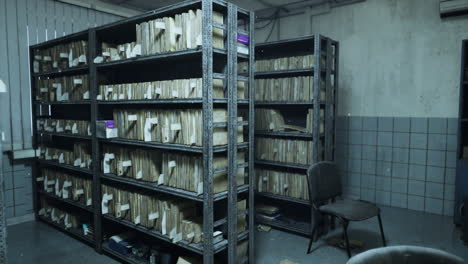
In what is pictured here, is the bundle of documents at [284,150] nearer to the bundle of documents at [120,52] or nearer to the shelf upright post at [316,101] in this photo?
the shelf upright post at [316,101]

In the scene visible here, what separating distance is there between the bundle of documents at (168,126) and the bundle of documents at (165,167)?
139mm

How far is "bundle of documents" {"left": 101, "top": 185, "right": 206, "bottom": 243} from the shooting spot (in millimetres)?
2439

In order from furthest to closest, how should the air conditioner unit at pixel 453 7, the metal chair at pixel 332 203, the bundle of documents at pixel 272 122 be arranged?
the bundle of documents at pixel 272 122 < the air conditioner unit at pixel 453 7 < the metal chair at pixel 332 203

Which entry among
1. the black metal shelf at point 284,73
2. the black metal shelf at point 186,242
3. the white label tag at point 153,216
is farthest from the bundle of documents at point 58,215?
the black metal shelf at point 284,73

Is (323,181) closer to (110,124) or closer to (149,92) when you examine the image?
(149,92)

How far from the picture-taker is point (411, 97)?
13.5 feet

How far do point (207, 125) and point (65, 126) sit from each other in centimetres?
218

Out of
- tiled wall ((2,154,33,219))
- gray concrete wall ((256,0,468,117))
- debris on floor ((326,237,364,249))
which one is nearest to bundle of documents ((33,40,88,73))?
tiled wall ((2,154,33,219))

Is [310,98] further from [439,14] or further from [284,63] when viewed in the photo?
[439,14]

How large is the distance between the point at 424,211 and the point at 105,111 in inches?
166

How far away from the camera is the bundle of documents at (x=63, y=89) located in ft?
10.7

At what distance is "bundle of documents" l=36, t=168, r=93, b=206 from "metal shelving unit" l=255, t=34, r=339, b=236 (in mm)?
1990

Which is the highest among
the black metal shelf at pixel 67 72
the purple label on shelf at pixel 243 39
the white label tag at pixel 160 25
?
the white label tag at pixel 160 25

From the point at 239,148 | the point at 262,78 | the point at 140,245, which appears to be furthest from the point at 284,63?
the point at 140,245
